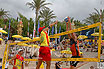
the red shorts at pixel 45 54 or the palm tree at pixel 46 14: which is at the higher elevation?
the palm tree at pixel 46 14

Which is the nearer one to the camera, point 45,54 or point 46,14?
point 45,54

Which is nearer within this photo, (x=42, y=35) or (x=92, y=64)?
(x=42, y=35)

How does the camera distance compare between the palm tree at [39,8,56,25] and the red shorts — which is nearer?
the red shorts

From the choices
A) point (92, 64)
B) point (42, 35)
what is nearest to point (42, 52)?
point (42, 35)

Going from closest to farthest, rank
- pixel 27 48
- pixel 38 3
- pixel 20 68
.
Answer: pixel 20 68 → pixel 27 48 → pixel 38 3

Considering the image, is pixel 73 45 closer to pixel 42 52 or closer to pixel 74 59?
pixel 74 59

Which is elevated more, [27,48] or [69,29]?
[69,29]

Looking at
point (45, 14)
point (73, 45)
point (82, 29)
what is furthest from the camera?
point (45, 14)

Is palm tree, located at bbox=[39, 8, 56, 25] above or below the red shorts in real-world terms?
above

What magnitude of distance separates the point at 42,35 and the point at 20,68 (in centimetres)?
186

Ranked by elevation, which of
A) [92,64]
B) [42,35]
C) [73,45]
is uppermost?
[42,35]

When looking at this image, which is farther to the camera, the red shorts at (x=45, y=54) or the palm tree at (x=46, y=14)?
the palm tree at (x=46, y=14)

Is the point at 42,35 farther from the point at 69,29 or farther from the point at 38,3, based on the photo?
the point at 38,3

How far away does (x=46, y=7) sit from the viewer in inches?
1198
